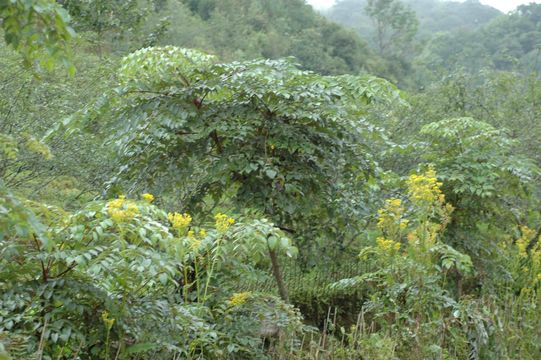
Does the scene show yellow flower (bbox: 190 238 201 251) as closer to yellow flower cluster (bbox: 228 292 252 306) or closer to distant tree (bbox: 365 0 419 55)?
yellow flower cluster (bbox: 228 292 252 306)

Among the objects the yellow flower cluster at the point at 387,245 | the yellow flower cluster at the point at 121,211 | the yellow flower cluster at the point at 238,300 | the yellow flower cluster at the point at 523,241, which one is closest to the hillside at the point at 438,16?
the yellow flower cluster at the point at 523,241

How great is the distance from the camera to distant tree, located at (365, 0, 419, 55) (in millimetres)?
41562

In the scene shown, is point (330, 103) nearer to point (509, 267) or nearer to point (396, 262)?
point (396, 262)

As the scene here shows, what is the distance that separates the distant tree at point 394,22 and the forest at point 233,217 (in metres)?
34.9

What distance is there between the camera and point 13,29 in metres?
2.18

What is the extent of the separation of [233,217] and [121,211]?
1290 millimetres

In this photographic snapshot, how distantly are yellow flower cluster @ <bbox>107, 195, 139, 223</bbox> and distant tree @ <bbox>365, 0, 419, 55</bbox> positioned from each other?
40.7 m

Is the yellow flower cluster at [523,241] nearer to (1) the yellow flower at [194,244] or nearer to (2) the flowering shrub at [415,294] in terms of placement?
(2) the flowering shrub at [415,294]

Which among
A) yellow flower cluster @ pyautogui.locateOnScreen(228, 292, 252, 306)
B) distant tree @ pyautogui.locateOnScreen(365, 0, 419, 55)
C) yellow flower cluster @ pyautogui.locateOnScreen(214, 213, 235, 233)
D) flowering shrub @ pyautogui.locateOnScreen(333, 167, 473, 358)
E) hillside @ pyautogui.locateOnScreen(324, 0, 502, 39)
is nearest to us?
yellow flower cluster @ pyautogui.locateOnScreen(214, 213, 235, 233)

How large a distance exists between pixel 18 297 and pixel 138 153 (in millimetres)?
2105

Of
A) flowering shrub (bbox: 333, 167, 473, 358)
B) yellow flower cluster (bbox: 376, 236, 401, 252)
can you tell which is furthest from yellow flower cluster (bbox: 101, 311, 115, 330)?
yellow flower cluster (bbox: 376, 236, 401, 252)

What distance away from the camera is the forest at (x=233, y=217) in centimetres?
264

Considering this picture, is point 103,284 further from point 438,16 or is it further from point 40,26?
point 438,16

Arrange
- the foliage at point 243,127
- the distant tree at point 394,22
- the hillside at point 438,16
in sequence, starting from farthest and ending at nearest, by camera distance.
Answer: the hillside at point 438,16 → the distant tree at point 394,22 → the foliage at point 243,127
